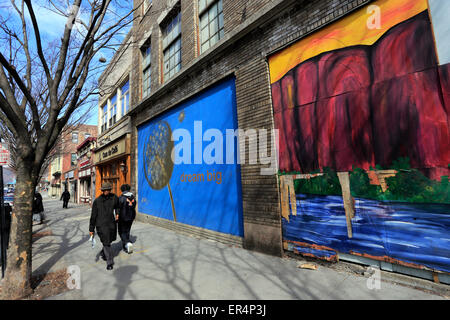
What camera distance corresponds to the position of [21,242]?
143 inches

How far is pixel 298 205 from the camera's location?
457cm

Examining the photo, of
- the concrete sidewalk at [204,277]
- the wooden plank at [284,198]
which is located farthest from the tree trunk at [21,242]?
the wooden plank at [284,198]

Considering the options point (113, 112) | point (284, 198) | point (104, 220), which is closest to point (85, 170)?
Answer: point (113, 112)

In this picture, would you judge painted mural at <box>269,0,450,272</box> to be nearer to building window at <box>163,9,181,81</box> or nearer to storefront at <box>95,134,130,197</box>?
building window at <box>163,9,181,81</box>

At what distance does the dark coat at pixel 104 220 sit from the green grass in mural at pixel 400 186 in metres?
4.43

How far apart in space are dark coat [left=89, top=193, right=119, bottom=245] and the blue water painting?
3830 mm

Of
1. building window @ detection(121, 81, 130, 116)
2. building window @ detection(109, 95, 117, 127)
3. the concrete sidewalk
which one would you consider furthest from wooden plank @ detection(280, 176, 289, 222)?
building window @ detection(109, 95, 117, 127)

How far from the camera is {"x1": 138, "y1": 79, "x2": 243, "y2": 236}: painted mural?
20.6 feet

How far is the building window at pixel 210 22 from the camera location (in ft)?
23.5

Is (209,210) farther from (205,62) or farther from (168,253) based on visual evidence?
(205,62)

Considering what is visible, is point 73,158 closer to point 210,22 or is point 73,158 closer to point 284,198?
point 210,22

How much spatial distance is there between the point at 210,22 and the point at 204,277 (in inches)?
301
